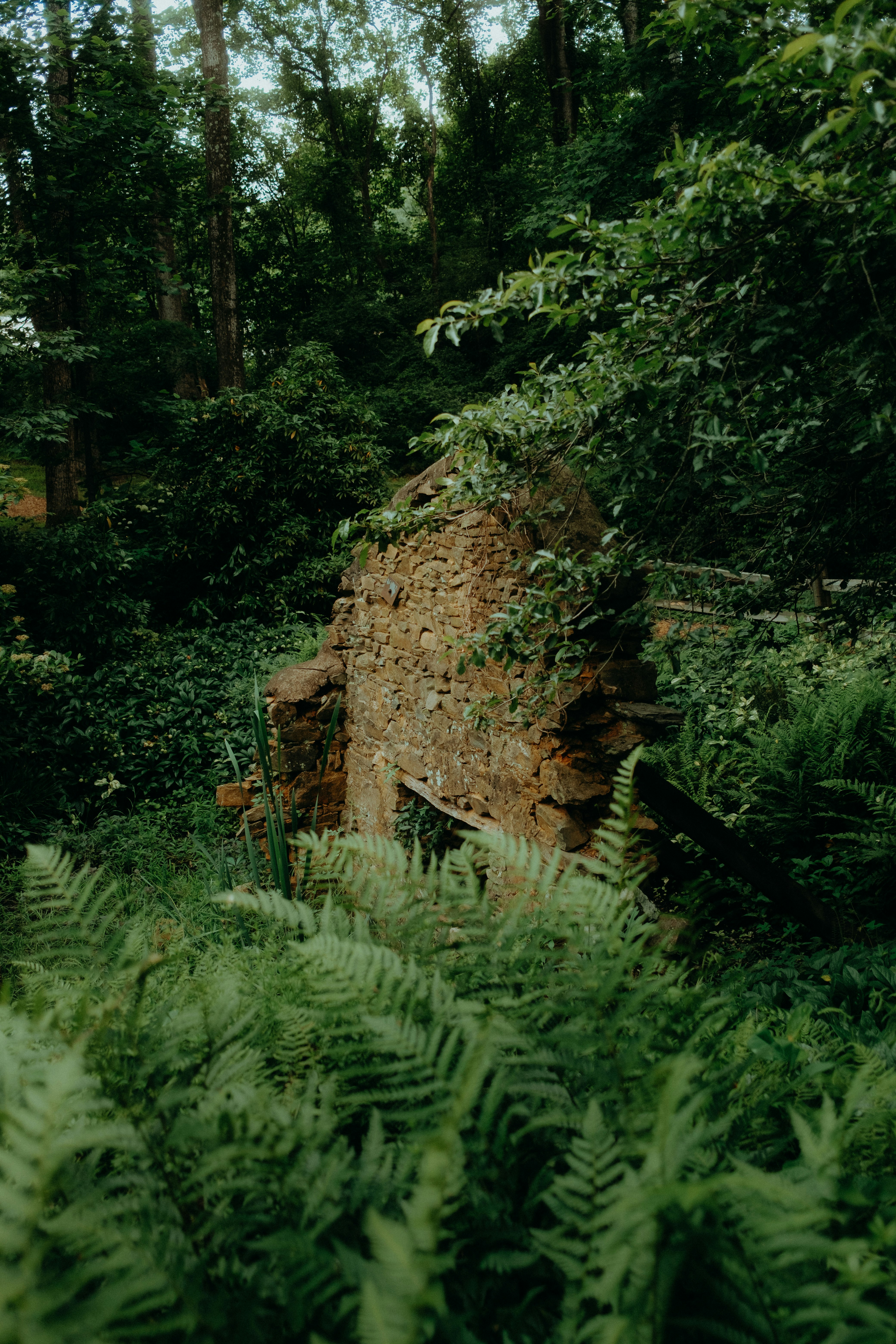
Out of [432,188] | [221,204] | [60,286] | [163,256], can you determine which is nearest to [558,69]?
[432,188]

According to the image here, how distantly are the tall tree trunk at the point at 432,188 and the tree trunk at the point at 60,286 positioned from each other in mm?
8938

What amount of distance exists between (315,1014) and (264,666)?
7.17 metres

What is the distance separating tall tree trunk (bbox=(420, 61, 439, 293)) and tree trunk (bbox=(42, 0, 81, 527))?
8.94 metres

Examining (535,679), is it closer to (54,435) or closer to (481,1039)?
(481,1039)

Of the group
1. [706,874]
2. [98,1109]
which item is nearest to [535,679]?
[706,874]

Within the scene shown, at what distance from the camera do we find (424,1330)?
19.1 inches

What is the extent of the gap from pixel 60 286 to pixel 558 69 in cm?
1144

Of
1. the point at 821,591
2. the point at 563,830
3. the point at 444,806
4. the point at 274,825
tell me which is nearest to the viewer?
the point at 274,825

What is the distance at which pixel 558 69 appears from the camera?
13.9m

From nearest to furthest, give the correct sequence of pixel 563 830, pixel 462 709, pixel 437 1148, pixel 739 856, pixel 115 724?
pixel 437 1148 → pixel 563 830 → pixel 739 856 → pixel 462 709 → pixel 115 724

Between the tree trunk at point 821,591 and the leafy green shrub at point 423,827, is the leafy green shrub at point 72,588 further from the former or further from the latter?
the tree trunk at point 821,591

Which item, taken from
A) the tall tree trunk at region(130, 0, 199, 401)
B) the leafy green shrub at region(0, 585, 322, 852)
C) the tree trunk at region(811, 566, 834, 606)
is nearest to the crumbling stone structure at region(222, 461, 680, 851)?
the tree trunk at region(811, 566, 834, 606)

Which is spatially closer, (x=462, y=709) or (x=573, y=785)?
(x=573, y=785)

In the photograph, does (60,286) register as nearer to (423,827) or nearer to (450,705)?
(450,705)
